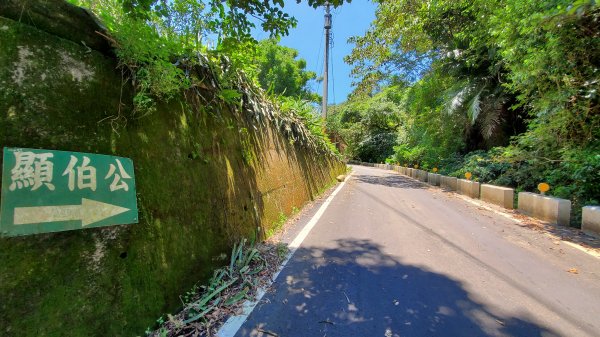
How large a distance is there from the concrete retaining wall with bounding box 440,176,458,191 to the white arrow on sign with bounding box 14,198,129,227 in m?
12.7

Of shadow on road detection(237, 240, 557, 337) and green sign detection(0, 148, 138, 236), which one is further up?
green sign detection(0, 148, 138, 236)

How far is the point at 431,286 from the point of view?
3.51m

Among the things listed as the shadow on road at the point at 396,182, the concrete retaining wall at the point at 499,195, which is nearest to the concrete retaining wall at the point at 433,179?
the shadow on road at the point at 396,182

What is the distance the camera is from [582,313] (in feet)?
9.77

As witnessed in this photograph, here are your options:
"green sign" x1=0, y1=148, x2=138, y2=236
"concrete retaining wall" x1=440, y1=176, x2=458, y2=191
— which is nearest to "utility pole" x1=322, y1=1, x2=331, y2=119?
"concrete retaining wall" x1=440, y1=176, x2=458, y2=191

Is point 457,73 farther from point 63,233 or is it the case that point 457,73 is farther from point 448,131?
point 63,233

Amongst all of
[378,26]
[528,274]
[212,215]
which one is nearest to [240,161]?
[212,215]

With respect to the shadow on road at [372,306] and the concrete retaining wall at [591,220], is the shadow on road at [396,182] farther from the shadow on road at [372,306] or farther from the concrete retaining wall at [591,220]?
the shadow on road at [372,306]

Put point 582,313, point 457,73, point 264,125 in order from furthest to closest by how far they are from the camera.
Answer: point 457,73 < point 264,125 < point 582,313

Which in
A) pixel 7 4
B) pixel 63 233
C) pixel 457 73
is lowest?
pixel 63 233

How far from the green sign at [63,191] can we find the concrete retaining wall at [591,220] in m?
7.27

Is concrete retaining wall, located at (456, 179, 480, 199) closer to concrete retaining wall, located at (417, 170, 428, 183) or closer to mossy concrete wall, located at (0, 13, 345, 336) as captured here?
concrete retaining wall, located at (417, 170, 428, 183)

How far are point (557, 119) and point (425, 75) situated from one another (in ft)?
37.0

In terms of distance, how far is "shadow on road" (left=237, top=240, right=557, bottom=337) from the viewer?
2.69 metres
